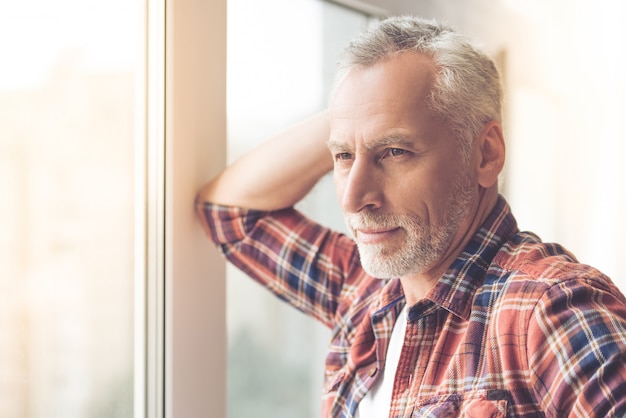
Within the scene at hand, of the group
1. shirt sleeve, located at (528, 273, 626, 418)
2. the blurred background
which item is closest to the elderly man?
shirt sleeve, located at (528, 273, 626, 418)

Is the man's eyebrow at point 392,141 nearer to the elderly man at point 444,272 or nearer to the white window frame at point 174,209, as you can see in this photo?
the elderly man at point 444,272

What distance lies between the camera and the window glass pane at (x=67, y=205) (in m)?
1.25

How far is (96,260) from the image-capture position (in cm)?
144

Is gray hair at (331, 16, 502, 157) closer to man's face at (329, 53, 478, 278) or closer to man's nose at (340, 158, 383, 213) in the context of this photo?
man's face at (329, 53, 478, 278)

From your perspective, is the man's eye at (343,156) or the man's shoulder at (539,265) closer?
the man's shoulder at (539,265)

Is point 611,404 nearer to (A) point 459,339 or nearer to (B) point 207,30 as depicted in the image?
(A) point 459,339

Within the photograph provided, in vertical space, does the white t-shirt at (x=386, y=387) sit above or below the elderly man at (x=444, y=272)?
below

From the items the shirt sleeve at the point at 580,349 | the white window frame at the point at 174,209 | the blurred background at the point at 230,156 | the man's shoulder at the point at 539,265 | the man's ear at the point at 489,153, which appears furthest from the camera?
the white window frame at the point at 174,209

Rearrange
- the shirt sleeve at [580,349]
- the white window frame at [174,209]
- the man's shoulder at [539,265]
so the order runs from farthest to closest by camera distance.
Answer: the white window frame at [174,209] < the man's shoulder at [539,265] < the shirt sleeve at [580,349]

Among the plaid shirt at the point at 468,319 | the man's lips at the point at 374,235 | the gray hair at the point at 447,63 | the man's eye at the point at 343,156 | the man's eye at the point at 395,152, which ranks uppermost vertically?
the gray hair at the point at 447,63

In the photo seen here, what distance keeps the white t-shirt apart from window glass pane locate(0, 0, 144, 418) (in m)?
0.46

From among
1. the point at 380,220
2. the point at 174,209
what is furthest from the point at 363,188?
the point at 174,209

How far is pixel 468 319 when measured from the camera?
129cm

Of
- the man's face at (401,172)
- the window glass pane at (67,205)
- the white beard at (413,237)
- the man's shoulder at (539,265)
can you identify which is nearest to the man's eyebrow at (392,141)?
the man's face at (401,172)
